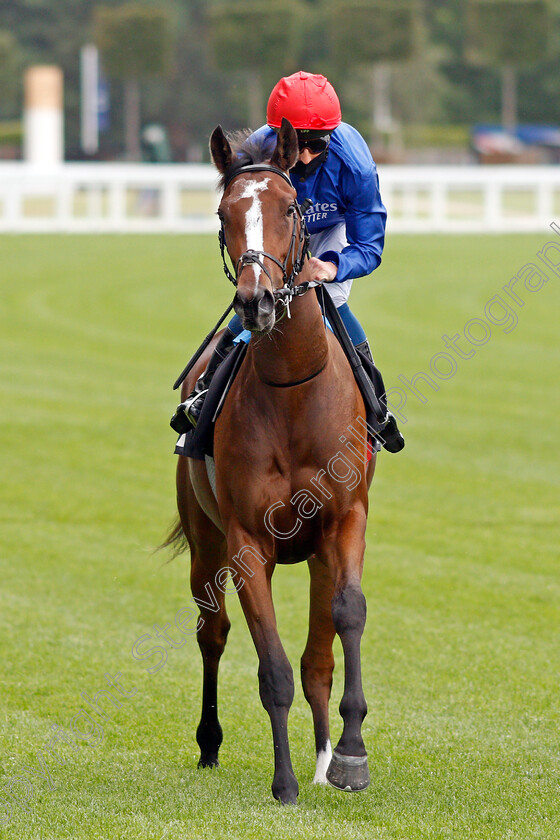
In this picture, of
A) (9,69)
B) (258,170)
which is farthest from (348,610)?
(9,69)

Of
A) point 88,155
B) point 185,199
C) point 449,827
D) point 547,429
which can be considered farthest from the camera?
point 88,155

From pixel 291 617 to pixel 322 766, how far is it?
251 cm

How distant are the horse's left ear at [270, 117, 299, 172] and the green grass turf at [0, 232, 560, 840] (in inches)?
85.3

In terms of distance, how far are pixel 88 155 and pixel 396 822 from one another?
43.3 m

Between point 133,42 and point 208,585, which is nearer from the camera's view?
point 208,585

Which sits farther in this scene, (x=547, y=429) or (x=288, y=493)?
(x=547, y=429)

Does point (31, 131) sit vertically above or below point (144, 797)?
below

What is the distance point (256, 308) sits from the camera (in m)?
3.86

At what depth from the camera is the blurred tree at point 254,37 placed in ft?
178

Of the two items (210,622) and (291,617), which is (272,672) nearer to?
(210,622)

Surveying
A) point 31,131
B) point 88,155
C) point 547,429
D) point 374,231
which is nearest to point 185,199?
point 31,131

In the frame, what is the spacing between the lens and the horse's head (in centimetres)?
388

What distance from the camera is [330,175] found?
4.71 meters

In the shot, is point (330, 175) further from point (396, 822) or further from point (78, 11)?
point (78, 11)
